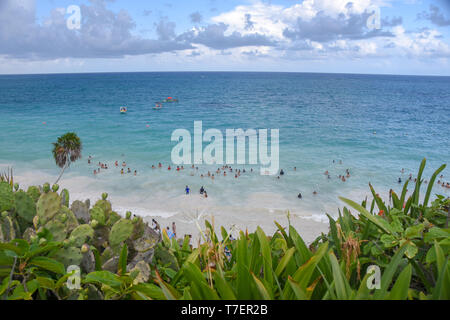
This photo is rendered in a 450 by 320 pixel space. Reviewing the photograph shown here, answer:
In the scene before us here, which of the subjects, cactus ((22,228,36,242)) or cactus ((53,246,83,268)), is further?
cactus ((22,228,36,242))

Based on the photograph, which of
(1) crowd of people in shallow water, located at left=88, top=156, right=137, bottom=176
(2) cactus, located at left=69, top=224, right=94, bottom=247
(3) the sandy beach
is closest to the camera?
(2) cactus, located at left=69, top=224, right=94, bottom=247

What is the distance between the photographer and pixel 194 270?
6.52ft

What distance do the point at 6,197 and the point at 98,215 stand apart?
92 cm

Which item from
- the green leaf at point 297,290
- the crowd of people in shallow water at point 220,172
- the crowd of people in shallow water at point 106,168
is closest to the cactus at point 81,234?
the green leaf at point 297,290

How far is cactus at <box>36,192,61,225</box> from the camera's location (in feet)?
9.57

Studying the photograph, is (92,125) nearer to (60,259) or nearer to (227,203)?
(227,203)

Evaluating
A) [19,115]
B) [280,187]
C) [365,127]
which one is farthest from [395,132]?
[19,115]

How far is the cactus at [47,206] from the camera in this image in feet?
9.57

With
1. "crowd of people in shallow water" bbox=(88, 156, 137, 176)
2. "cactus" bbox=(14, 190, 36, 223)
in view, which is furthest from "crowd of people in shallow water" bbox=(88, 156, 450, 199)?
"cactus" bbox=(14, 190, 36, 223)

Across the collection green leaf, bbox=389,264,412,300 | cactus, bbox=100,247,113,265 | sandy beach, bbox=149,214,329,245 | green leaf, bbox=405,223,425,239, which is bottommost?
sandy beach, bbox=149,214,329,245

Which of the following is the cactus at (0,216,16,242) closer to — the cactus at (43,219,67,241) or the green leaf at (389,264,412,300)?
the cactus at (43,219,67,241)

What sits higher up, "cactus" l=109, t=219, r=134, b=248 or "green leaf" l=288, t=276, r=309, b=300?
"green leaf" l=288, t=276, r=309, b=300

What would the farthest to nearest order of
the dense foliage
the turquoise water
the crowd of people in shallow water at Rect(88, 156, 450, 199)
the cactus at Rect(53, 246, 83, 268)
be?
the crowd of people in shallow water at Rect(88, 156, 450, 199) → the turquoise water → the cactus at Rect(53, 246, 83, 268) → the dense foliage

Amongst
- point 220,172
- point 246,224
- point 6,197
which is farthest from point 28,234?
Answer: point 220,172
